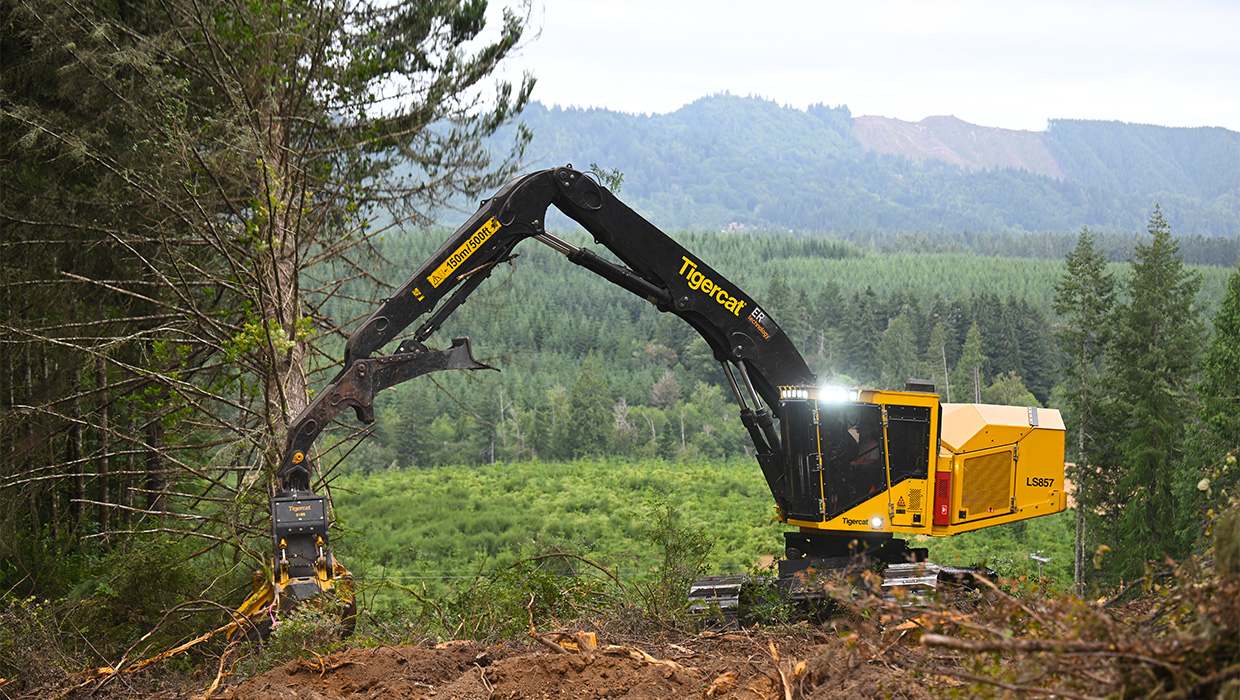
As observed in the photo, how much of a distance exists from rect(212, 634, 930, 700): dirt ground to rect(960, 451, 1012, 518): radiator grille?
115 inches

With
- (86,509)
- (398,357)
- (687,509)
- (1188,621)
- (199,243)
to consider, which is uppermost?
(199,243)

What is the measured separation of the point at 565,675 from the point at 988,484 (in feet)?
16.6

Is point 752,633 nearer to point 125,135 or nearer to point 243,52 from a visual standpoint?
point 243,52

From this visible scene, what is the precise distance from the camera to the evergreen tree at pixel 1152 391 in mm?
30406

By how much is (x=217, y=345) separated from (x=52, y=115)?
406 centimetres

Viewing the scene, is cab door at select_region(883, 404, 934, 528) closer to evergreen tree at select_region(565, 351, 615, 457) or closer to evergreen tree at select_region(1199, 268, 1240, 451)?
evergreen tree at select_region(1199, 268, 1240, 451)

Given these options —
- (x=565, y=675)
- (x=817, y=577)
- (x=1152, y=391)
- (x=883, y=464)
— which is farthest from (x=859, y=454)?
(x=1152, y=391)

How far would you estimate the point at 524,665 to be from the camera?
238 inches

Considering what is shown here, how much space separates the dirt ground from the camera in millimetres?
5316

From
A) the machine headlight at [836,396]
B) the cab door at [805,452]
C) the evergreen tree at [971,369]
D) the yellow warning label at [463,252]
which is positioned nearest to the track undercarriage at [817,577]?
the cab door at [805,452]

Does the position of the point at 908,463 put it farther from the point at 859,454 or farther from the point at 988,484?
the point at 988,484

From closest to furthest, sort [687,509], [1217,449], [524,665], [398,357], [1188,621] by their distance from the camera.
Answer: [1188,621], [524,665], [398,357], [1217,449], [687,509]

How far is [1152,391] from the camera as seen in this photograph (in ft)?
105

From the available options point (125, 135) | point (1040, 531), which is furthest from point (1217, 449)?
point (125, 135)
